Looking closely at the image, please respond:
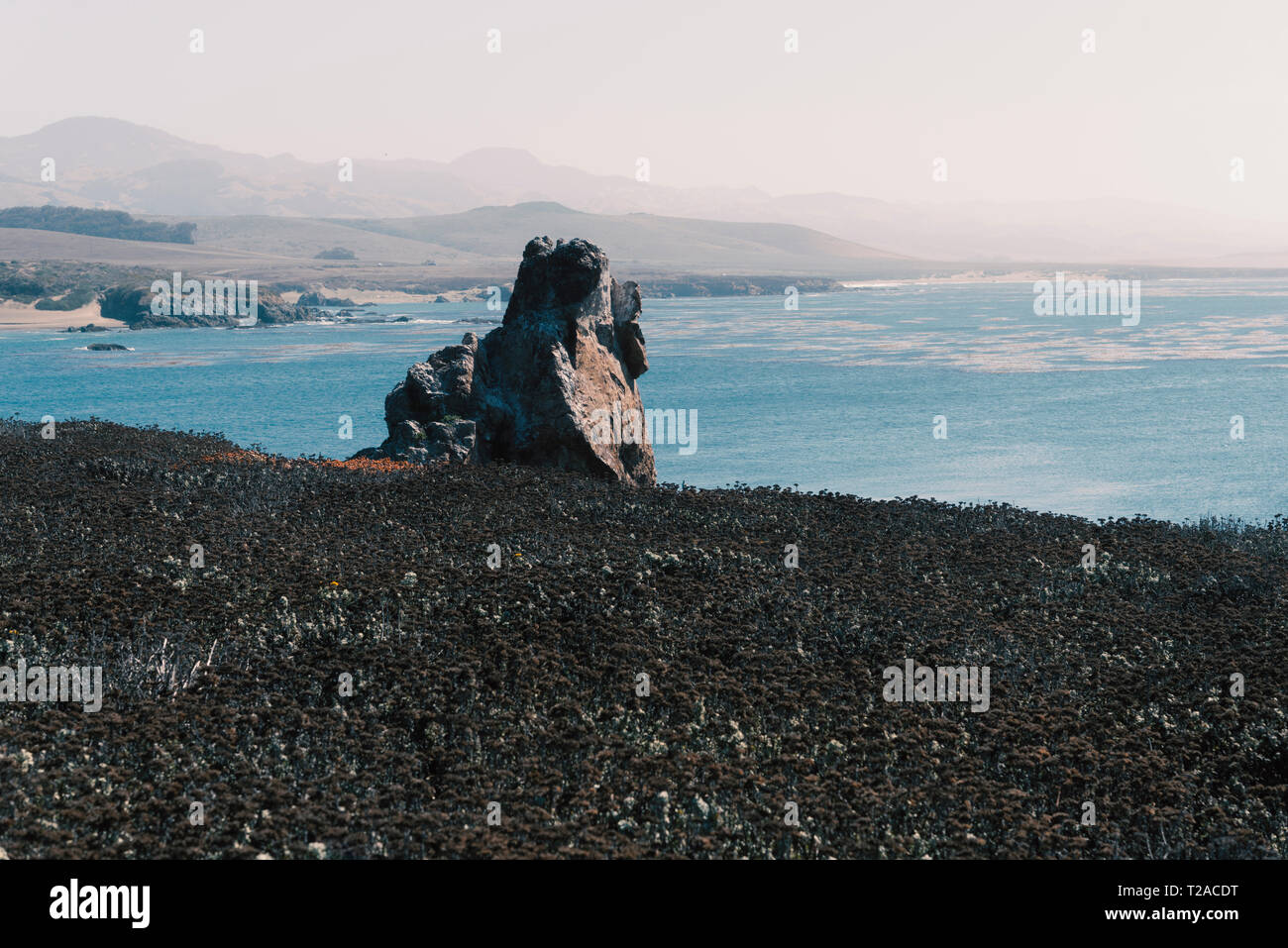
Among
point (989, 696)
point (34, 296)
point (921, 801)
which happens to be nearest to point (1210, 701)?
point (989, 696)

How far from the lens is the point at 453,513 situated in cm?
1948

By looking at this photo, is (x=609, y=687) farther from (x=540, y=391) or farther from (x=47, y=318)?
(x=47, y=318)

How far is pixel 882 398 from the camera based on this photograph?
6994cm

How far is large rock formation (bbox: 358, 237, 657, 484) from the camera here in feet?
90.8

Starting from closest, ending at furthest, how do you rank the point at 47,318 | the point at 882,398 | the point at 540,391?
the point at 540,391 < the point at 882,398 < the point at 47,318

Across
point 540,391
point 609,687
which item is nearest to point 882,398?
point 540,391

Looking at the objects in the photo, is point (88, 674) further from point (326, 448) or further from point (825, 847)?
point (326, 448)

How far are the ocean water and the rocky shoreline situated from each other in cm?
2146

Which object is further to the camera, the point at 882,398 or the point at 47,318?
the point at 47,318

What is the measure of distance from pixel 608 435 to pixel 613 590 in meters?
14.3

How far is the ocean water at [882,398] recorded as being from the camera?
43125 millimetres

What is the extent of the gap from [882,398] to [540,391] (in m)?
44.9

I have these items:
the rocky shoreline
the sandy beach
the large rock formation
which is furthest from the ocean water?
the rocky shoreline

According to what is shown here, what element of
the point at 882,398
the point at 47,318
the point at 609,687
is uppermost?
the point at 47,318
